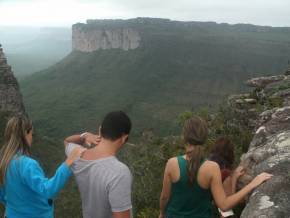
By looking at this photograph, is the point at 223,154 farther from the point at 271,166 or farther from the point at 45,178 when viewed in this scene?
the point at 45,178

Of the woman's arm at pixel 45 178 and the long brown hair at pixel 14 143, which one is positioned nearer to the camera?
the woman's arm at pixel 45 178

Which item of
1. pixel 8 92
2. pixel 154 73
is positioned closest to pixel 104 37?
pixel 154 73

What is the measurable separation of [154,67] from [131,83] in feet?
29.4

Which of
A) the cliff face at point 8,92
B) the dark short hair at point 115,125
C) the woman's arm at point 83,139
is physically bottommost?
the cliff face at point 8,92

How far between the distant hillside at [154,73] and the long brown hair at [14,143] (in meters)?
82.1

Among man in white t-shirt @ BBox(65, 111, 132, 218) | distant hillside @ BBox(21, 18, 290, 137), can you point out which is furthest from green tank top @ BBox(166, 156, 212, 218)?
distant hillside @ BBox(21, 18, 290, 137)

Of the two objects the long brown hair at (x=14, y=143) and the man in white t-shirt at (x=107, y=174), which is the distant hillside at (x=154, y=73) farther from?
the man in white t-shirt at (x=107, y=174)

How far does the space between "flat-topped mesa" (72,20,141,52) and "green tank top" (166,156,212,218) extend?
123495 mm

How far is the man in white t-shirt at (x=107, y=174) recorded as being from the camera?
3.91 metres

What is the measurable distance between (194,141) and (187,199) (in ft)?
1.83

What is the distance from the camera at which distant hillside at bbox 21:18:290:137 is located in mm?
98750

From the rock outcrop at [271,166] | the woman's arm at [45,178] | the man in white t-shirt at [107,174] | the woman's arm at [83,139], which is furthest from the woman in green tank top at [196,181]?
the woman's arm at [45,178]

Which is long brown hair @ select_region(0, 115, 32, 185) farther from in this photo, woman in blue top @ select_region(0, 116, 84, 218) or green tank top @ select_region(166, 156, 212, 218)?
green tank top @ select_region(166, 156, 212, 218)

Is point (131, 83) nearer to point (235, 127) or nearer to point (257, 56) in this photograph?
point (257, 56)
